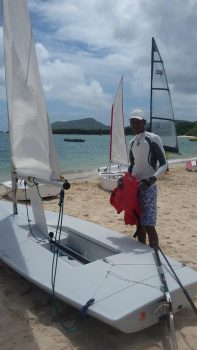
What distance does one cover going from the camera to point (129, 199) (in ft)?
13.6

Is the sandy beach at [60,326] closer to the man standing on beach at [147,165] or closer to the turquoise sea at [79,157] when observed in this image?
the man standing on beach at [147,165]

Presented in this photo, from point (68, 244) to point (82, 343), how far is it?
1.73 m

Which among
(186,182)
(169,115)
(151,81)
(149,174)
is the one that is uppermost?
(151,81)

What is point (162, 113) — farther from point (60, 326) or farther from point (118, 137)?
point (60, 326)

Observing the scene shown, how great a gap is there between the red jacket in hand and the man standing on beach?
0.07 metres

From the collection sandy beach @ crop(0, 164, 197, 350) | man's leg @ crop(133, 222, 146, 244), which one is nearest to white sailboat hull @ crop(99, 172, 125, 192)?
sandy beach @ crop(0, 164, 197, 350)

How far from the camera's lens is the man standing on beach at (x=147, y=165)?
4086 millimetres

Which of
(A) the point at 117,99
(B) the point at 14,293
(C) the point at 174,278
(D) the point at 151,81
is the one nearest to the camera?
(C) the point at 174,278

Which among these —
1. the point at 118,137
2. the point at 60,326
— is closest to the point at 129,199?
the point at 60,326

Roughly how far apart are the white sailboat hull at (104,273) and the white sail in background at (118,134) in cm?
670

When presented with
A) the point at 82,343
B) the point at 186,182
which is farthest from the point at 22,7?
the point at 186,182

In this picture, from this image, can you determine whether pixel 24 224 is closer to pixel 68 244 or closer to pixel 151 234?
pixel 68 244

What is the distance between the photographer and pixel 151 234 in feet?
13.8

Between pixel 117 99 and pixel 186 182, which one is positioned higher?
pixel 117 99
